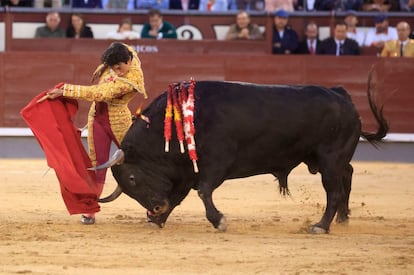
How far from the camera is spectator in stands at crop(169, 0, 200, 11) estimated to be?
12.9m

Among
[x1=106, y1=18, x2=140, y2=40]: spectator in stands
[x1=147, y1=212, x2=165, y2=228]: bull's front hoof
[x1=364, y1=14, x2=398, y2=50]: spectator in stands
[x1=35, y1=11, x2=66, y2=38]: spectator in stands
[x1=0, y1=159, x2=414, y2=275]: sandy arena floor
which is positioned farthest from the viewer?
[x1=364, y1=14, x2=398, y2=50]: spectator in stands

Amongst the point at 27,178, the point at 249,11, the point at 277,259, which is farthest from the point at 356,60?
the point at 277,259

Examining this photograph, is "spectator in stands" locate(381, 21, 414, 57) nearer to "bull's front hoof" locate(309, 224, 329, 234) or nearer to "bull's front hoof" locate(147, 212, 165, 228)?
"bull's front hoof" locate(309, 224, 329, 234)

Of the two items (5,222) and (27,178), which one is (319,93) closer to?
(5,222)

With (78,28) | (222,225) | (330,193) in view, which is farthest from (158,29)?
(222,225)

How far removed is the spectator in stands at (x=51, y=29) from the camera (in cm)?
1251

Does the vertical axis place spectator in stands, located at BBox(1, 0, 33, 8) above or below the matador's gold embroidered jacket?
below

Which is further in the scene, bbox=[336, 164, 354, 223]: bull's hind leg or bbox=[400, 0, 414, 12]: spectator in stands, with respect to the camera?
bbox=[400, 0, 414, 12]: spectator in stands

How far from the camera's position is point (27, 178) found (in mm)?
10570

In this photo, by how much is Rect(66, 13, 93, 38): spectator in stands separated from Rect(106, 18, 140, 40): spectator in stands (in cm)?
32

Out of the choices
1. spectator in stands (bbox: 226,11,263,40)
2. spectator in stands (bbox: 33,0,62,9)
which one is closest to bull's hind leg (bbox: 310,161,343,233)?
spectator in stands (bbox: 226,11,263,40)

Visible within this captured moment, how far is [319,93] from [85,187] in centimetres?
166

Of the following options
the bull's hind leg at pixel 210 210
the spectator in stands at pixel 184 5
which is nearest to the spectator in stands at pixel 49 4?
the spectator in stands at pixel 184 5

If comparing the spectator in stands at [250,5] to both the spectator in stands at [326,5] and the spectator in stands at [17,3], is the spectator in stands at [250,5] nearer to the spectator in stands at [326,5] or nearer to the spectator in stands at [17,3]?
→ the spectator in stands at [326,5]
